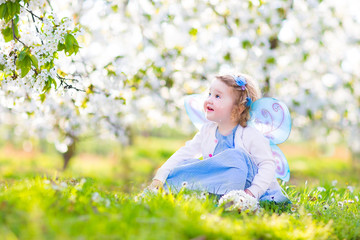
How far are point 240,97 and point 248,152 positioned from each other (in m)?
0.52

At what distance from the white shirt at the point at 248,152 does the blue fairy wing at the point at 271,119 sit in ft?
0.65

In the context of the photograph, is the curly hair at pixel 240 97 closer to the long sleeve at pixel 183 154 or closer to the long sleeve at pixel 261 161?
the long sleeve at pixel 261 161

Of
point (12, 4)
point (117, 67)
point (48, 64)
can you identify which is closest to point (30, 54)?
point (48, 64)

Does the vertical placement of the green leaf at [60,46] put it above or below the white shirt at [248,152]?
above

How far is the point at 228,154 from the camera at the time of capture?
3336 millimetres

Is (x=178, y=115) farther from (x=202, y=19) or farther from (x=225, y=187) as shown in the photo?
(x=225, y=187)

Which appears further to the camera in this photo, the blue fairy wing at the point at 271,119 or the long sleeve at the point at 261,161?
the blue fairy wing at the point at 271,119

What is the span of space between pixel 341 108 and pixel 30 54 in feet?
25.0

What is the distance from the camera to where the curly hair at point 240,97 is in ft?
11.7

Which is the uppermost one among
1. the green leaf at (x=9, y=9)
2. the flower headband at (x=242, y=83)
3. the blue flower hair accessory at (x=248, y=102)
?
the green leaf at (x=9, y=9)

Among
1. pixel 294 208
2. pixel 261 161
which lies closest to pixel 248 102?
pixel 261 161

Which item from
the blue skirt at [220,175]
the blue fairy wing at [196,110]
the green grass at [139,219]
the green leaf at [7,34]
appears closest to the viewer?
the green grass at [139,219]

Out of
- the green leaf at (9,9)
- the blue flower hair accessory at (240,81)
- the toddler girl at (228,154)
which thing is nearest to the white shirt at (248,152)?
the toddler girl at (228,154)

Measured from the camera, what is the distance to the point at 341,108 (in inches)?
347
